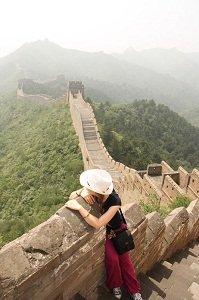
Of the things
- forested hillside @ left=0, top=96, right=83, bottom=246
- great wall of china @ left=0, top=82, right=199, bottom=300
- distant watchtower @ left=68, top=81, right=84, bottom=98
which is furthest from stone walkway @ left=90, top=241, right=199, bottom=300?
distant watchtower @ left=68, top=81, right=84, bottom=98

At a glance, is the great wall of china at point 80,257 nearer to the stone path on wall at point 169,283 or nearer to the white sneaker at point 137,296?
the stone path on wall at point 169,283

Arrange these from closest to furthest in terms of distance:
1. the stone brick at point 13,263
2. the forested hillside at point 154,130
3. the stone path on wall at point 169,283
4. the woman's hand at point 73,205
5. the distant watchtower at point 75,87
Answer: the stone brick at point 13,263 → the woman's hand at point 73,205 → the stone path on wall at point 169,283 → the forested hillside at point 154,130 → the distant watchtower at point 75,87

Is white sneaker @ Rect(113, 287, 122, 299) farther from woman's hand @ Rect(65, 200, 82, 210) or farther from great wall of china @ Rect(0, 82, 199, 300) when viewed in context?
woman's hand @ Rect(65, 200, 82, 210)

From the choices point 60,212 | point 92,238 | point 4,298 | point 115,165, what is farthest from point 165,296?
point 115,165

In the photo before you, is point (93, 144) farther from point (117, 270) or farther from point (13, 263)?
point (13, 263)

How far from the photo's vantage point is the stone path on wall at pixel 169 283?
13.1 ft

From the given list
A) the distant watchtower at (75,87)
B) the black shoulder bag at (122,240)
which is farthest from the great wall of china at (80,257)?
the distant watchtower at (75,87)

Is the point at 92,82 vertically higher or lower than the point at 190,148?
lower

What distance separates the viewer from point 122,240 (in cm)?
388

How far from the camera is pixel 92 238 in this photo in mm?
3656

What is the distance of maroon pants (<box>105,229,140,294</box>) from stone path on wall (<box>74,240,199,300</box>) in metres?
0.14

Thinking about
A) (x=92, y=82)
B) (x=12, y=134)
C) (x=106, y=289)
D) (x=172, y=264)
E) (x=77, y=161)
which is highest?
(x=106, y=289)

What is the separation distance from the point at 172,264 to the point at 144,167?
19.2 m

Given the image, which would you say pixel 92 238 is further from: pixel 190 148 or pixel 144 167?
pixel 190 148
